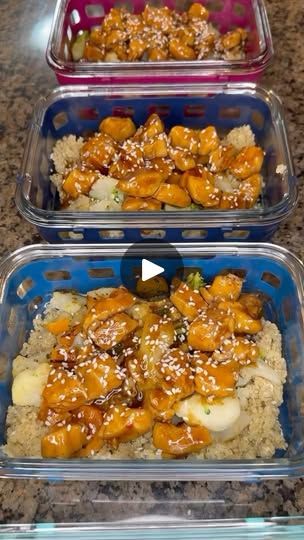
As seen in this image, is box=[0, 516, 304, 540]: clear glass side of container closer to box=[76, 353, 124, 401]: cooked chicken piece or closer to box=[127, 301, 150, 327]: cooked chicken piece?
box=[76, 353, 124, 401]: cooked chicken piece

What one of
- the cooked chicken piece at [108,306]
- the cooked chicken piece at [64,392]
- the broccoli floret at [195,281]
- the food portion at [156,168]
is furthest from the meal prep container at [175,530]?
the food portion at [156,168]

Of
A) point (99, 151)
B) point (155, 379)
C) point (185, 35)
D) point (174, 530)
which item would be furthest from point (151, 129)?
point (174, 530)

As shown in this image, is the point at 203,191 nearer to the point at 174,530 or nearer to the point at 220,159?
the point at 220,159

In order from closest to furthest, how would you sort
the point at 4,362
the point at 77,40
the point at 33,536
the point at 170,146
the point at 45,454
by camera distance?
the point at 33,536 → the point at 45,454 → the point at 4,362 → the point at 170,146 → the point at 77,40

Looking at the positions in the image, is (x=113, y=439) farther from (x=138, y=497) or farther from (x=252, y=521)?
(x=252, y=521)

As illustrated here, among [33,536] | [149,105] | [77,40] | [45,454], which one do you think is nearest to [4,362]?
[45,454]
